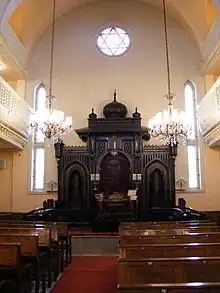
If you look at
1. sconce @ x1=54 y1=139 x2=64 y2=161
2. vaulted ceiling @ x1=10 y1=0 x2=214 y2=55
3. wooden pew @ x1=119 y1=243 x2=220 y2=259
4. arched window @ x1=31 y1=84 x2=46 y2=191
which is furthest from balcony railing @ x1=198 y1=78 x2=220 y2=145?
wooden pew @ x1=119 y1=243 x2=220 y2=259

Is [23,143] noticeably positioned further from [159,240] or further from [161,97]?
[159,240]

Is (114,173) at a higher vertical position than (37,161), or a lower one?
lower

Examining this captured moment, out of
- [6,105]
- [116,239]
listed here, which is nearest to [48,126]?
[6,105]

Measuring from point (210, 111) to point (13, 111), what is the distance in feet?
20.6

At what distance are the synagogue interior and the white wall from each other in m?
0.04

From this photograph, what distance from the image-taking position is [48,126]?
985 centimetres

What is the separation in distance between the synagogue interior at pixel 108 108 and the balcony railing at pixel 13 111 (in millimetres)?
63

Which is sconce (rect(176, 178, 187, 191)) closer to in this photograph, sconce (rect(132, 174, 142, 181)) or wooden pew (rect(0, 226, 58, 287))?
sconce (rect(132, 174, 142, 181))

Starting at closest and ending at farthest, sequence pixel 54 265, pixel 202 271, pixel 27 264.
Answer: pixel 202 271 < pixel 27 264 < pixel 54 265

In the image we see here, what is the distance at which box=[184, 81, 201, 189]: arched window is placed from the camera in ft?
44.0

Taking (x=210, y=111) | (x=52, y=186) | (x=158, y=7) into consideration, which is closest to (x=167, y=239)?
(x=210, y=111)

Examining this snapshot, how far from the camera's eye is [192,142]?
13680 millimetres

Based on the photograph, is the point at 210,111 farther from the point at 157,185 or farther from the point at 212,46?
the point at 157,185

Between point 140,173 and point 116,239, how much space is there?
3896mm
